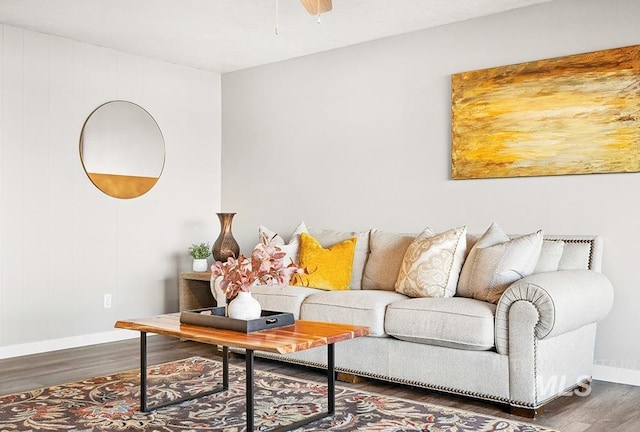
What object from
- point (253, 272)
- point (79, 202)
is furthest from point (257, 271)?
point (79, 202)

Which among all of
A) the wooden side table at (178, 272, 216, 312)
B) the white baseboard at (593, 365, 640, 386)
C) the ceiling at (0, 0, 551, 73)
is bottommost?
the white baseboard at (593, 365, 640, 386)

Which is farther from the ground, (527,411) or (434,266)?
(434,266)

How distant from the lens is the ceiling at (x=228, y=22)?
170 inches

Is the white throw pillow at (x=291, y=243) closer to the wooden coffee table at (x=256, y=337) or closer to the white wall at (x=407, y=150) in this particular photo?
the white wall at (x=407, y=150)

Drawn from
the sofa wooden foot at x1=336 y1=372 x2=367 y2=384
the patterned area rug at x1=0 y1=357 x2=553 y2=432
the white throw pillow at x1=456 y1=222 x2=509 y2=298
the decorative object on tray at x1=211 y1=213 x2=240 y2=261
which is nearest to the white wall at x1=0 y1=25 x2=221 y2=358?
the decorative object on tray at x1=211 y1=213 x2=240 y2=261

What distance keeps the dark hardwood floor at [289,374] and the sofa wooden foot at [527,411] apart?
3 cm

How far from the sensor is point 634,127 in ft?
12.7

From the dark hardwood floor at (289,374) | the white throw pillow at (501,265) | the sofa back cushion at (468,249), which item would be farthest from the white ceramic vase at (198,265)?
the white throw pillow at (501,265)

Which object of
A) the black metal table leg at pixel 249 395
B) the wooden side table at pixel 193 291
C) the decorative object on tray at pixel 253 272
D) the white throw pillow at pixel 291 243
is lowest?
the black metal table leg at pixel 249 395

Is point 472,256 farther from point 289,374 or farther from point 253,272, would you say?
point 253,272

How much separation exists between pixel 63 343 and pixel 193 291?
114 cm

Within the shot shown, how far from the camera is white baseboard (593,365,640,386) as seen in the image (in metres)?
3.86

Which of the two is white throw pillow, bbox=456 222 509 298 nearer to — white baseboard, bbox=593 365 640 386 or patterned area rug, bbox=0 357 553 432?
patterned area rug, bbox=0 357 553 432

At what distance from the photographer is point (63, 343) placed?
16.6 ft
